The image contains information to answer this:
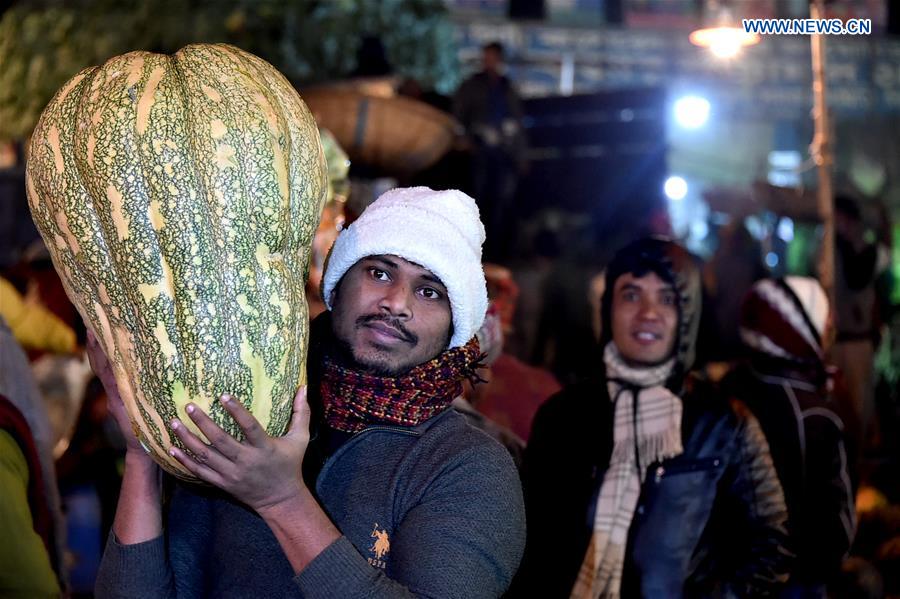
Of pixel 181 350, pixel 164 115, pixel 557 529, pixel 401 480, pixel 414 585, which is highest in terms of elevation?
pixel 164 115

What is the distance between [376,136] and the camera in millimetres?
6391

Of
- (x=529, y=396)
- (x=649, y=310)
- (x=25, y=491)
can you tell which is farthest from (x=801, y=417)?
(x=25, y=491)

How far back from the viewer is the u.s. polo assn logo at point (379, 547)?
7.10 feet

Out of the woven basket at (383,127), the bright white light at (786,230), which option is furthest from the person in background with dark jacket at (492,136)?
the bright white light at (786,230)

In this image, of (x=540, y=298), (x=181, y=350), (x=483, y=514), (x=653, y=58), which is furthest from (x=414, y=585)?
(x=653, y=58)

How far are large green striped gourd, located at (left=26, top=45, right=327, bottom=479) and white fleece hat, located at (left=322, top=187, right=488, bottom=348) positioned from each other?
41 centimetres

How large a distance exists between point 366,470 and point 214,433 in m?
0.48

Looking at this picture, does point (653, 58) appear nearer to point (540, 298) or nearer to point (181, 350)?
point (540, 298)

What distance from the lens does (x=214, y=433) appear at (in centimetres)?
189

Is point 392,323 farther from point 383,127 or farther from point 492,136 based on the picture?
point 492,136

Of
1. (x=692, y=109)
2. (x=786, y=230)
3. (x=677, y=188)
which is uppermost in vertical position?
(x=692, y=109)

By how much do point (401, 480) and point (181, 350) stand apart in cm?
57

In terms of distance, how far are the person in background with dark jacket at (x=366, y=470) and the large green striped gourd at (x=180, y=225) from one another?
0.30ft
